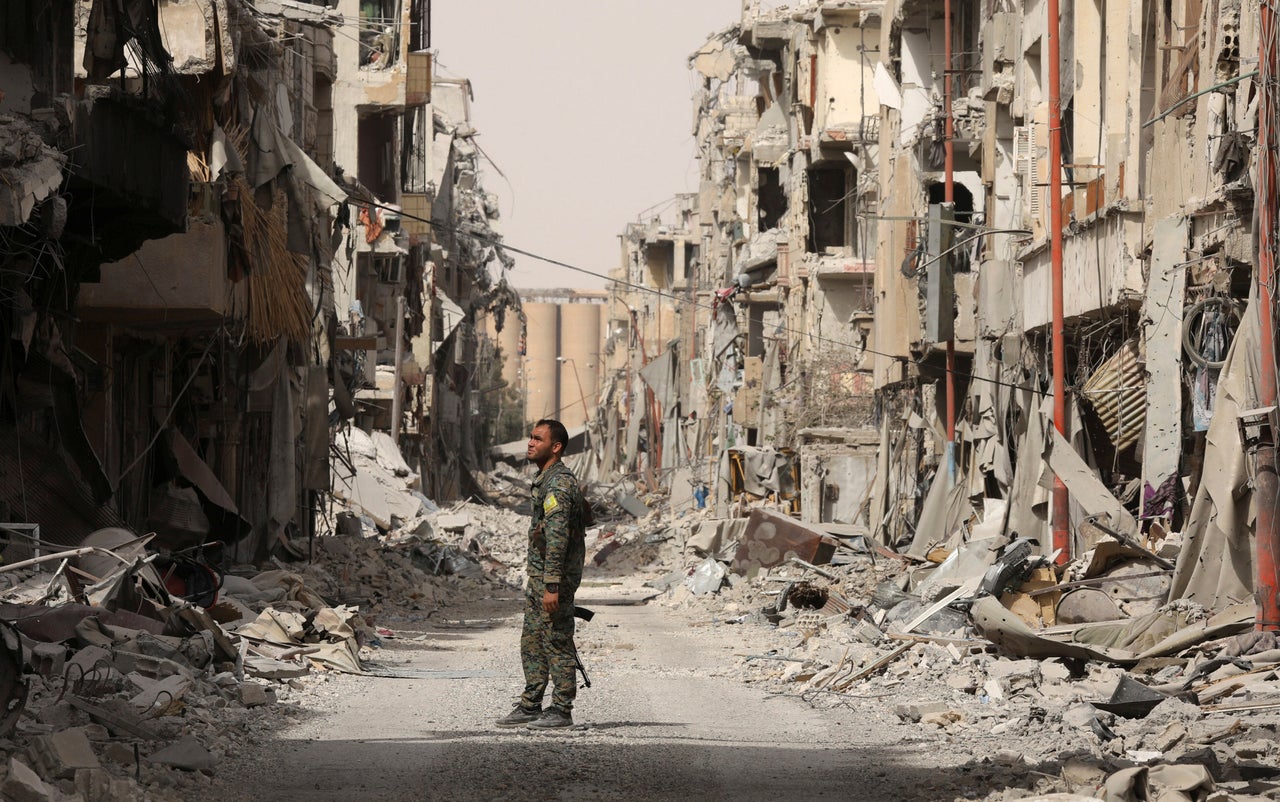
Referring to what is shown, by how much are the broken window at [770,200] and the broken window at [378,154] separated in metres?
12.4

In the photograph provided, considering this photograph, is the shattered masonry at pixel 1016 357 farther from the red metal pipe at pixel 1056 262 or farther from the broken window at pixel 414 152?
the broken window at pixel 414 152

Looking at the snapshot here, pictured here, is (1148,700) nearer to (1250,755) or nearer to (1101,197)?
(1250,755)

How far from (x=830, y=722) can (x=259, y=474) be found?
51.4ft

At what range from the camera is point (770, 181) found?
5612 centimetres

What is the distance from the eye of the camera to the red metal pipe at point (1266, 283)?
12.5 m

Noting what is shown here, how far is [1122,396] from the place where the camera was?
1869 centimetres

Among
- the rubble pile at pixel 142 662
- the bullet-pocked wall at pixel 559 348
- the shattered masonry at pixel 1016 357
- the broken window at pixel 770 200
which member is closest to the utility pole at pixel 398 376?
the shattered masonry at pixel 1016 357

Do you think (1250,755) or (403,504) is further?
(403,504)

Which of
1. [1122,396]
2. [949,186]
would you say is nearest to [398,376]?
[949,186]

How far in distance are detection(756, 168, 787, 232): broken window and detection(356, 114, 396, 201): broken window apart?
1240 centimetres

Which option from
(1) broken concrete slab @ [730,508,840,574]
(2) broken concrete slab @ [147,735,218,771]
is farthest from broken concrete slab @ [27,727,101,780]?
(1) broken concrete slab @ [730,508,840,574]

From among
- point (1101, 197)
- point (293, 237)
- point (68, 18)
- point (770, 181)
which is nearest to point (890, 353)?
point (1101, 197)

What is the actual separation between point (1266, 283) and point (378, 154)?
40.7 metres

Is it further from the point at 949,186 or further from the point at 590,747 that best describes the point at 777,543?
the point at 590,747
